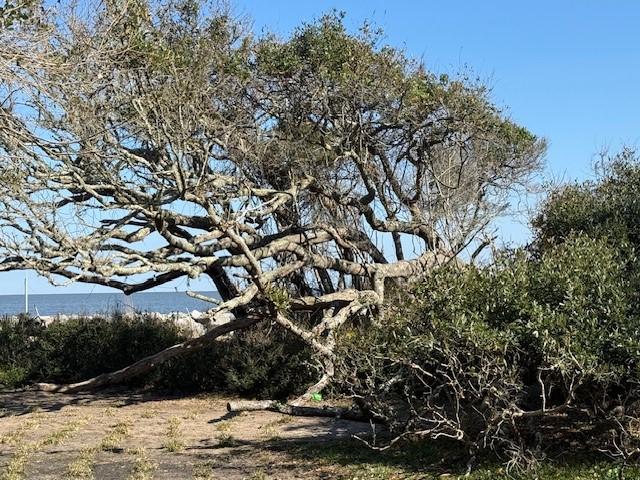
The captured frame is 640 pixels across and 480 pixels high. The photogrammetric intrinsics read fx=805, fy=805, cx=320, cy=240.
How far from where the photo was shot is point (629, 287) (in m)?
6.82

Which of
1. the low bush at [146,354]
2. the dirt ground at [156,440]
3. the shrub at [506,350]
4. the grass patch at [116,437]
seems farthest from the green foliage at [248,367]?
the shrub at [506,350]

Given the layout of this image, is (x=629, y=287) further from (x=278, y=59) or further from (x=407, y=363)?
(x=278, y=59)

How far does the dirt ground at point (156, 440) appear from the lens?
8.05 metres

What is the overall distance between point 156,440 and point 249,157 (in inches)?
194

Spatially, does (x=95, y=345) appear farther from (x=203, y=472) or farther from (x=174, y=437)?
(x=203, y=472)

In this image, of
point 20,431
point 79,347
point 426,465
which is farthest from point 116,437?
point 79,347

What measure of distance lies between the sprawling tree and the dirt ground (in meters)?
0.99

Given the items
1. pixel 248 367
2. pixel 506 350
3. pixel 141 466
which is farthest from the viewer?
pixel 248 367

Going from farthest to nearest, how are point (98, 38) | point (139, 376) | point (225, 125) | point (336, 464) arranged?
point (139, 376)
point (225, 125)
point (98, 38)
point (336, 464)

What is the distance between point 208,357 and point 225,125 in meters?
4.59

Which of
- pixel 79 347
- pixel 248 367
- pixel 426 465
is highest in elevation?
pixel 79 347

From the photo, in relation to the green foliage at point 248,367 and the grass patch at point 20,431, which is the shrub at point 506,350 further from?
the green foliage at point 248,367

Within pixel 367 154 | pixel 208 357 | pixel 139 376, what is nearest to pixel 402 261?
pixel 367 154

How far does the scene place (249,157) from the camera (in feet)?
42.7
